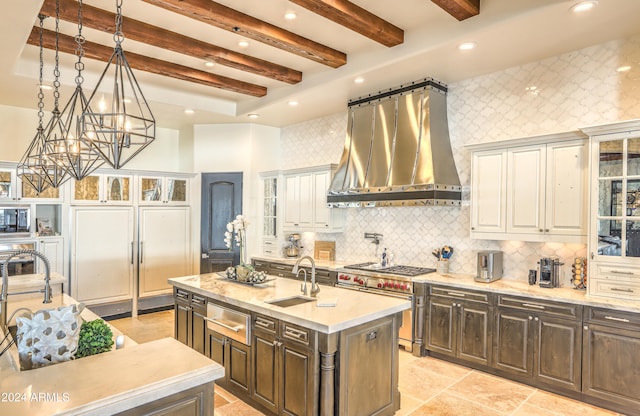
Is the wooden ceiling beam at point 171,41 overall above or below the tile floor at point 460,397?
above

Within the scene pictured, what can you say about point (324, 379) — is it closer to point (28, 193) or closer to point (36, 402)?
point (36, 402)

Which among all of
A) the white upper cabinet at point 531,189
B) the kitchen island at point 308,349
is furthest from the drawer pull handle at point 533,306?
the kitchen island at point 308,349

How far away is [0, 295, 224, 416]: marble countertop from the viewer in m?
1.51

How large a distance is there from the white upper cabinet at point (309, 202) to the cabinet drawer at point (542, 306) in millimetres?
2747

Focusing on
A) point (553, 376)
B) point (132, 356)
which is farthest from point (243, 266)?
point (553, 376)

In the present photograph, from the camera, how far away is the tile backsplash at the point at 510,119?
3.70m

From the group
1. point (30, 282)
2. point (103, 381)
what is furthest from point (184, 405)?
point (30, 282)

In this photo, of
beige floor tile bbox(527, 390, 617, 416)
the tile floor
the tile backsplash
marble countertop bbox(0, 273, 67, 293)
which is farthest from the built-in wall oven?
beige floor tile bbox(527, 390, 617, 416)

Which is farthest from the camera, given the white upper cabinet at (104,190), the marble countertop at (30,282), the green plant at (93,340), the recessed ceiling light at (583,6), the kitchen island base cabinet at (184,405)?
the white upper cabinet at (104,190)

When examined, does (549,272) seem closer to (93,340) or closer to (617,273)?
(617,273)

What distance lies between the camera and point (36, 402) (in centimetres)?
152

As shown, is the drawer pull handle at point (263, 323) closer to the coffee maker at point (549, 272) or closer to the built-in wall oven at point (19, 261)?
the coffee maker at point (549, 272)

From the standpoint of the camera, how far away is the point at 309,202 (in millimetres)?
6227

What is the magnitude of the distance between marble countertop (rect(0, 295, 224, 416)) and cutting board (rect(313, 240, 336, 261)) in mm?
4217
